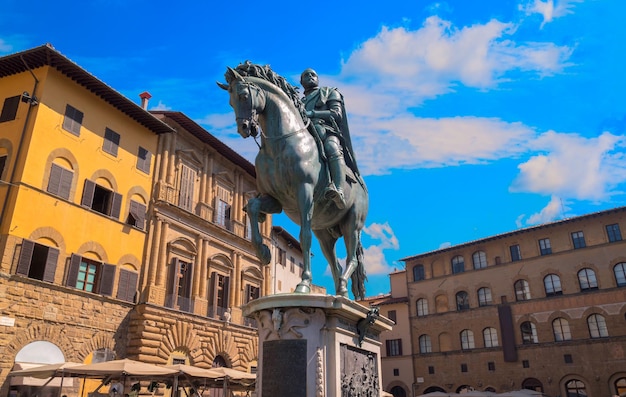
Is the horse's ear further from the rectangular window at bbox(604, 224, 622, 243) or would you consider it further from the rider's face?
the rectangular window at bbox(604, 224, 622, 243)

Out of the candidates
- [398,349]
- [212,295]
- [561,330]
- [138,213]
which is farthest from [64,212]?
[561,330]

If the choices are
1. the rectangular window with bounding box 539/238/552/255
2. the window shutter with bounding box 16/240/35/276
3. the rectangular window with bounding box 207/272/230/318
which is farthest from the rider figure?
the rectangular window with bounding box 539/238/552/255

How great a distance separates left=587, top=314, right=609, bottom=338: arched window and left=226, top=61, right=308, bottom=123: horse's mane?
3689cm

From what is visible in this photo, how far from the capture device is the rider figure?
5.88 meters

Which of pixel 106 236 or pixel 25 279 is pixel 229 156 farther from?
pixel 25 279

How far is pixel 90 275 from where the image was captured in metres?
21.0

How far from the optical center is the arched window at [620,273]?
117 feet

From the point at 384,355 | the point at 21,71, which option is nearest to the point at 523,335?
the point at 384,355

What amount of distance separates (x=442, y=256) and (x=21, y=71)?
35.1 m

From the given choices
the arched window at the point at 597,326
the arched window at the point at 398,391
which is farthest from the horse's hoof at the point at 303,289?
the arched window at the point at 398,391

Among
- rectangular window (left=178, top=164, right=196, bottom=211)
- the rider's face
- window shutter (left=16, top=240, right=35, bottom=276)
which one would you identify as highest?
rectangular window (left=178, top=164, right=196, bottom=211)

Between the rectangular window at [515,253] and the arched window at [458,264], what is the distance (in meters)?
4.29

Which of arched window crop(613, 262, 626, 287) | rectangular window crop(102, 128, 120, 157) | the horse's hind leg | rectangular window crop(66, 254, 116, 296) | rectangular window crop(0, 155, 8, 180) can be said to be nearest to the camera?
the horse's hind leg

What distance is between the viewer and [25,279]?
1806 centimetres
